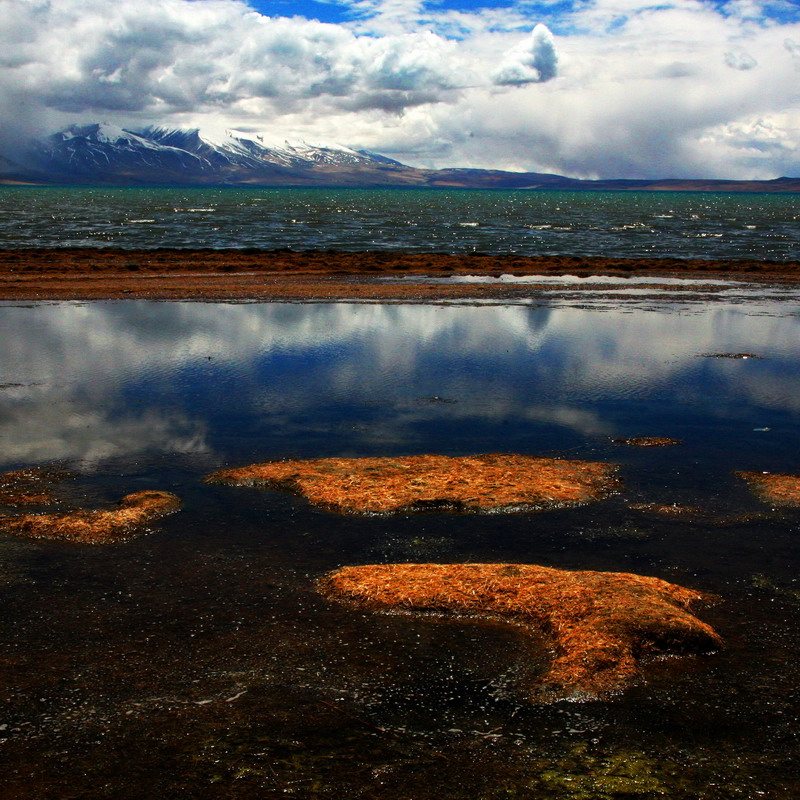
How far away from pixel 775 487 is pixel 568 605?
6572mm

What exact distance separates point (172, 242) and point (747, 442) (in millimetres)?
67764

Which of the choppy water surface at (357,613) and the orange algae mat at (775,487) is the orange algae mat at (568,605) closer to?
the choppy water surface at (357,613)

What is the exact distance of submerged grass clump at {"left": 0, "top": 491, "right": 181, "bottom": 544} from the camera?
12.2 metres

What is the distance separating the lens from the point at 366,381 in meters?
22.8

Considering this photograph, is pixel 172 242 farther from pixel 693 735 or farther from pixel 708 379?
pixel 693 735

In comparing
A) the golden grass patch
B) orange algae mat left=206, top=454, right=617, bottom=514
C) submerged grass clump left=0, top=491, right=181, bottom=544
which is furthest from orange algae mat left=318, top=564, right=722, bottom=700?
the golden grass patch

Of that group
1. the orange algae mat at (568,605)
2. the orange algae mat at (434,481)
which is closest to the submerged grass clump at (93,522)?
the orange algae mat at (434,481)

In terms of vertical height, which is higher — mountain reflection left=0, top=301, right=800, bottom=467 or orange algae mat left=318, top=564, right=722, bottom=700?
mountain reflection left=0, top=301, right=800, bottom=467

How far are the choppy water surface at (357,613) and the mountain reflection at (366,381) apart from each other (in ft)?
0.43

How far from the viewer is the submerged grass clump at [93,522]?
40.0 ft

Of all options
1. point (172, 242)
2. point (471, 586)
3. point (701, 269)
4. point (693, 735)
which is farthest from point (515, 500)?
point (172, 242)

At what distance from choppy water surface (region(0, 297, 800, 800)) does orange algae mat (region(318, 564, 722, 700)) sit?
0.30 meters

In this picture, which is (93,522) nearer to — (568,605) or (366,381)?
(568,605)

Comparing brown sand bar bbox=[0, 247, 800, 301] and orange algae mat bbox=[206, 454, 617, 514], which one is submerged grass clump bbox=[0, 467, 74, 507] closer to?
orange algae mat bbox=[206, 454, 617, 514]
